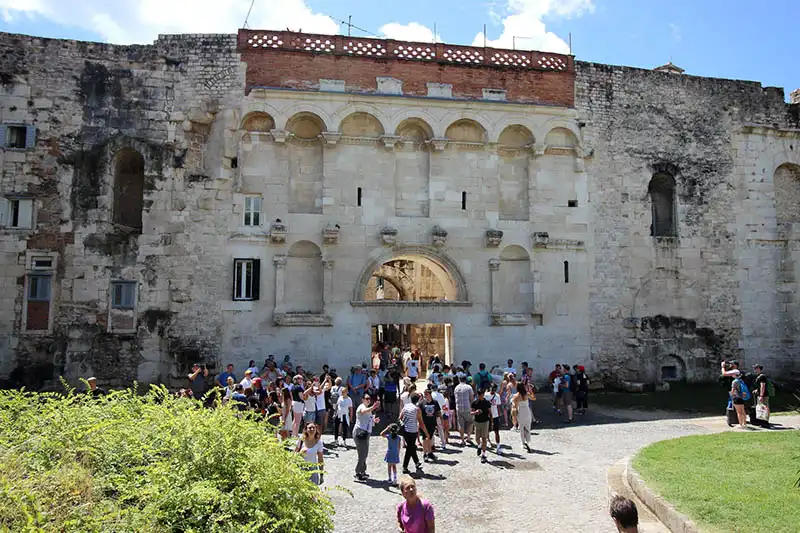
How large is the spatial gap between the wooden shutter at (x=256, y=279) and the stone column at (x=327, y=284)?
1944 millimetres

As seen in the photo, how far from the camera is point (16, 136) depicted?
17781 mm

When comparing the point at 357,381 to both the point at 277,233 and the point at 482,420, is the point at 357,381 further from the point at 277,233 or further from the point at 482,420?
the point at 277,233

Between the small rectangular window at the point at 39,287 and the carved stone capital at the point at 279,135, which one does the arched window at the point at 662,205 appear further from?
the small rectangular window at the point at 39,287

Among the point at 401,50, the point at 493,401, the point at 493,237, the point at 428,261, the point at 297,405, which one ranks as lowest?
the point at 297,405

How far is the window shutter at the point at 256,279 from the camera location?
18344 mm

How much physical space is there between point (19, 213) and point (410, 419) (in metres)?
13.9

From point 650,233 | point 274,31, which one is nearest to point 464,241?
point 650,233

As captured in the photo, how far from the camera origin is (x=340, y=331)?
18.5m

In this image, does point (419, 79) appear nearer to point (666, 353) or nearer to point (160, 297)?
point (160, 297)

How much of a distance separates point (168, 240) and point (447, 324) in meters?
9.04

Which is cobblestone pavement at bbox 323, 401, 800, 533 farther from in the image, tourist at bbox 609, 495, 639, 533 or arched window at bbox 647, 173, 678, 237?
arched window at bbox 647, 173, 678, 237

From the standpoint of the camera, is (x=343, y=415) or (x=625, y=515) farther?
(x=343, y=415)

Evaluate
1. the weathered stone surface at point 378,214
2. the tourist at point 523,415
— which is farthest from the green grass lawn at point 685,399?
the tourist at point 523,415

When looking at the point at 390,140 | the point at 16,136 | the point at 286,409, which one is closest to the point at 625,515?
the point at 286,409
